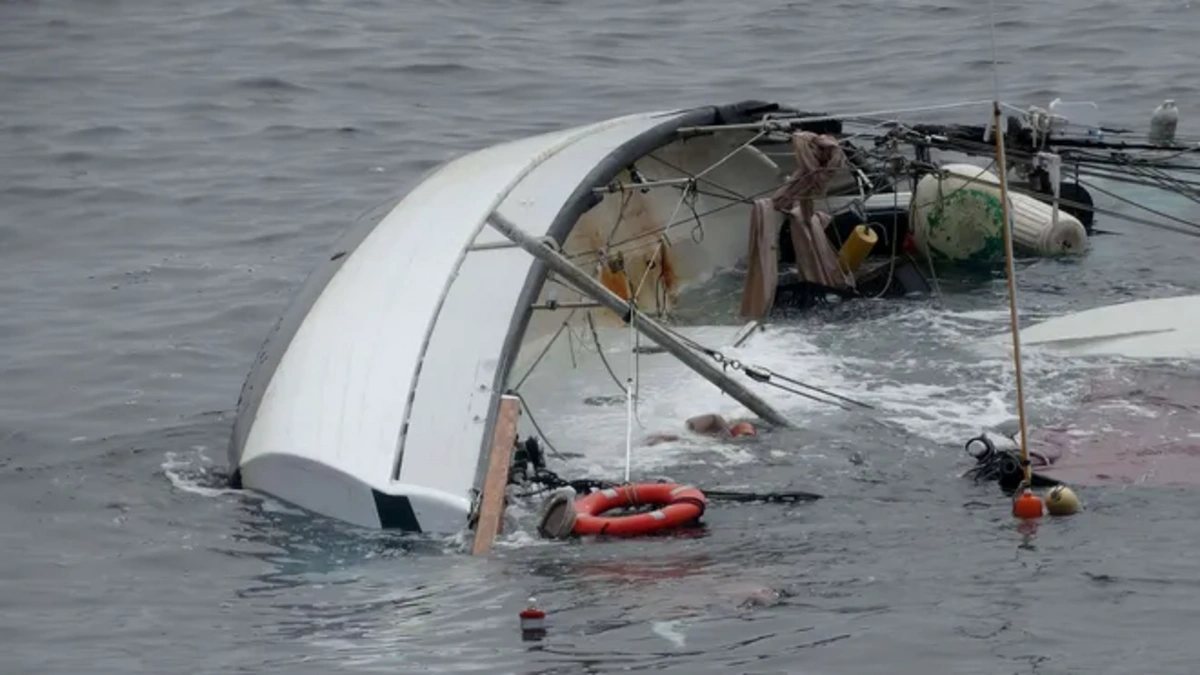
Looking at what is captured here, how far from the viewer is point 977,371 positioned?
12.5m

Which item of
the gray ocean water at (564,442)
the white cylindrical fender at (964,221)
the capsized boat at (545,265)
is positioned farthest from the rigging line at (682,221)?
the gray ocean water at (564,442)

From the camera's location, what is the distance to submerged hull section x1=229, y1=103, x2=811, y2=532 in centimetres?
992

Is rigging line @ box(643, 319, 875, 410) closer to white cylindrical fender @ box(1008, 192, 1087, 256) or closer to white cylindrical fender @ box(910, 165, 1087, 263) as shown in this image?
white cylindrical fender @ box(910, 165, 1087, 263)

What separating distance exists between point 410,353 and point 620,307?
116 centimetres

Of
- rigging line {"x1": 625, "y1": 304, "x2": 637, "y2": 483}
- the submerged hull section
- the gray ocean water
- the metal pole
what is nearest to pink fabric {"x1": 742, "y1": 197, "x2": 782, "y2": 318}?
the gray ocean water

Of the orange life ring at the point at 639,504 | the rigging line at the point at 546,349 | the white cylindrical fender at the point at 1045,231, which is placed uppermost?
the white cylindrical fender at the point at 1045,231

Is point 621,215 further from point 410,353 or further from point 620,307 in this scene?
point 410,353

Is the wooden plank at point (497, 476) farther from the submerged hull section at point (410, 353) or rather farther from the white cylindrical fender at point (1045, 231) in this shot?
the white cylindrical fender at point (1045, 231)

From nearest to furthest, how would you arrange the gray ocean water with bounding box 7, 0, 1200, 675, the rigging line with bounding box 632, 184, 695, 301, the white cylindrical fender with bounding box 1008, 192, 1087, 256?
the gray ocean water with bounding box 7, 0, 1200, 675, the rigging line with bounding box 632, 184, 695, 301, the white cylindrical fender with bounding box 1008, 192, 1087, 256

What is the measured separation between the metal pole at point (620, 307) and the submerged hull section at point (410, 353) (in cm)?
34

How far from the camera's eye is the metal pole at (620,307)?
10.8 meters

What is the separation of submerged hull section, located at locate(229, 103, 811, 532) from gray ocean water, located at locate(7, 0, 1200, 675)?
0.89ft

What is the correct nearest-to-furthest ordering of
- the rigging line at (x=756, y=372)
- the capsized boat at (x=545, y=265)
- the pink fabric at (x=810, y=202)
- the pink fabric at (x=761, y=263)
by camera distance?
the capsized boat at (x=545, y=265), the rigging line at (x=756, y=372), the pink fabric at (x=761, y=263), the pink fabric at (x=810, y=202)

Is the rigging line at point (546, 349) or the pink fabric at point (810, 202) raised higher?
the pink fabric at point (810, 202)
